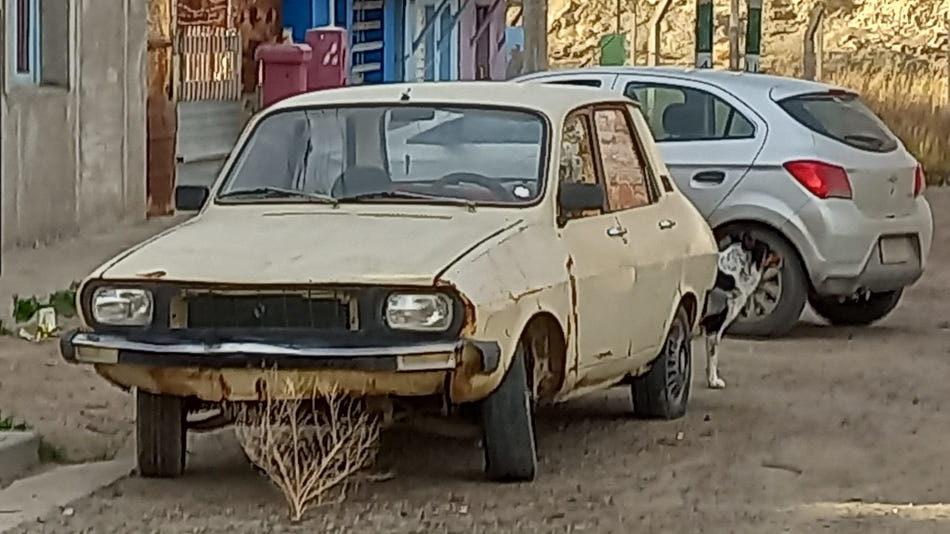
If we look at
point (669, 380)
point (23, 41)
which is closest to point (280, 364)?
point (669, 380)

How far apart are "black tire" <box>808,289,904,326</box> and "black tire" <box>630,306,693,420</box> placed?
4.03 metres

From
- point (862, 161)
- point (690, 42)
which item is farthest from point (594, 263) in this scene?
point (690, 42)

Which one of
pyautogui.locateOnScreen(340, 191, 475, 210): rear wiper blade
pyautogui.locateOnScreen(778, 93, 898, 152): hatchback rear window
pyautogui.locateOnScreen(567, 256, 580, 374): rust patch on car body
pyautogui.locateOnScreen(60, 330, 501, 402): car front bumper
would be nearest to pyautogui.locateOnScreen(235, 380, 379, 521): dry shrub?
pyautogui.locateOnScreen(60, 330, 501, 402): car front bumper

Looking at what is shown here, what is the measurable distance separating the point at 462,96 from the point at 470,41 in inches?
1064

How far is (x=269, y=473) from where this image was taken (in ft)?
24.8

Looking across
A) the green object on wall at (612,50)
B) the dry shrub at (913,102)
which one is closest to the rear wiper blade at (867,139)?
the dry shrub at (913,102)

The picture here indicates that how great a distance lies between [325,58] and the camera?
78.1ft

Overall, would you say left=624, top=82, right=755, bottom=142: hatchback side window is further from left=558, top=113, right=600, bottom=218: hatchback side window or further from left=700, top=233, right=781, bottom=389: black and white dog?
left=558, top=113, right=600, bottom=218: hatchback side window

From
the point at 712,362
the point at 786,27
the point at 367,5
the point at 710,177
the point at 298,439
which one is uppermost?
the point at 367,5

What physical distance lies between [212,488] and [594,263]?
5.85 ft

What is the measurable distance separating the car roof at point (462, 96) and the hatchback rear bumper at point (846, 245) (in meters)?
3.75

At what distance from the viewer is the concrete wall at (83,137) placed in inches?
612

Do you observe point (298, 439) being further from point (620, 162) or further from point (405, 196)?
point (620, 162)

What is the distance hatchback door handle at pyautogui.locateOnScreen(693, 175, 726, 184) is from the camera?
1298cm
